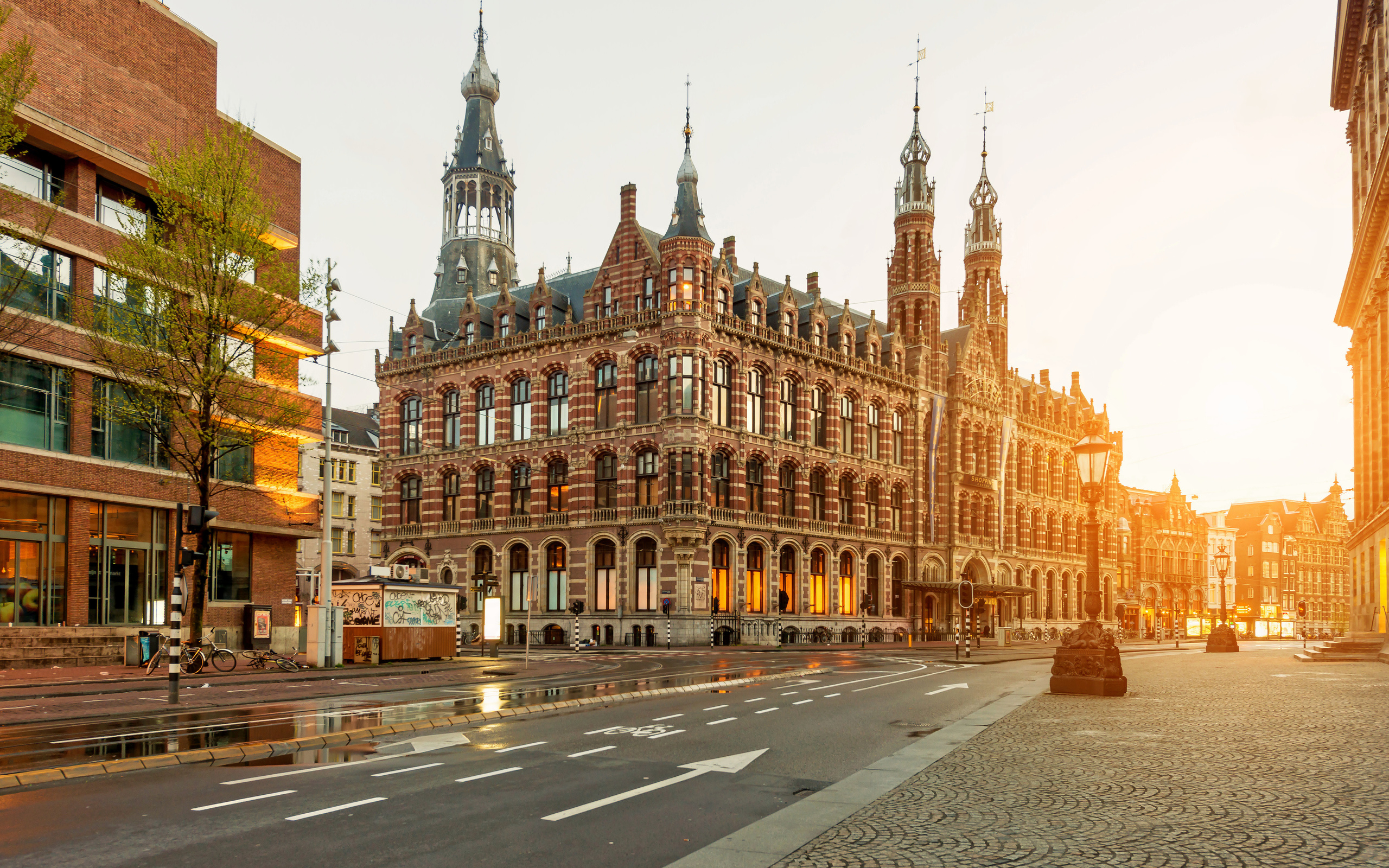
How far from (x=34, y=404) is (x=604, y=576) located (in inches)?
1188

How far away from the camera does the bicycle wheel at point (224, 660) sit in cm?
2805

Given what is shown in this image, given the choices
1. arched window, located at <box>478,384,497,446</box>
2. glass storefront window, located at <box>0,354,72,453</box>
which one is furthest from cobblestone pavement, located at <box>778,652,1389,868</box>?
arched window, located at <box>478,384,497,446</box>

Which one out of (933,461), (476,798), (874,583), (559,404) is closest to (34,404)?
(476,798)

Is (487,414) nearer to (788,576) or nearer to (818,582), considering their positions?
(788,576)

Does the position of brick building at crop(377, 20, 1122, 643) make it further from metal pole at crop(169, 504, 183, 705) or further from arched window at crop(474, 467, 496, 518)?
metal pole at crop(169, 504, 183, 705)

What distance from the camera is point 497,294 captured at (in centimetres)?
6681

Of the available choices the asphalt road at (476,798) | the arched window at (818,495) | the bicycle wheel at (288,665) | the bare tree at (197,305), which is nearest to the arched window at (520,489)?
the arched window at (818,495)

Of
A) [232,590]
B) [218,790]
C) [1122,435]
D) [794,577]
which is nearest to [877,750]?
[218,790]

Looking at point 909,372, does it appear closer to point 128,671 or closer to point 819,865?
point 128,671

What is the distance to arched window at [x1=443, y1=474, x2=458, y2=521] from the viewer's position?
202 ft

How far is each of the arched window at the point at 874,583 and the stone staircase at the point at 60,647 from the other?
4189cm

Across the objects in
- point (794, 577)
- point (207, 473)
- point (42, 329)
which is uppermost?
point (42, 329)

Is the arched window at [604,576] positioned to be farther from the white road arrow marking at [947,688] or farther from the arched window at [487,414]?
the white road arrow marking at [947,688]

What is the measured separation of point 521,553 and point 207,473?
3157 cm
